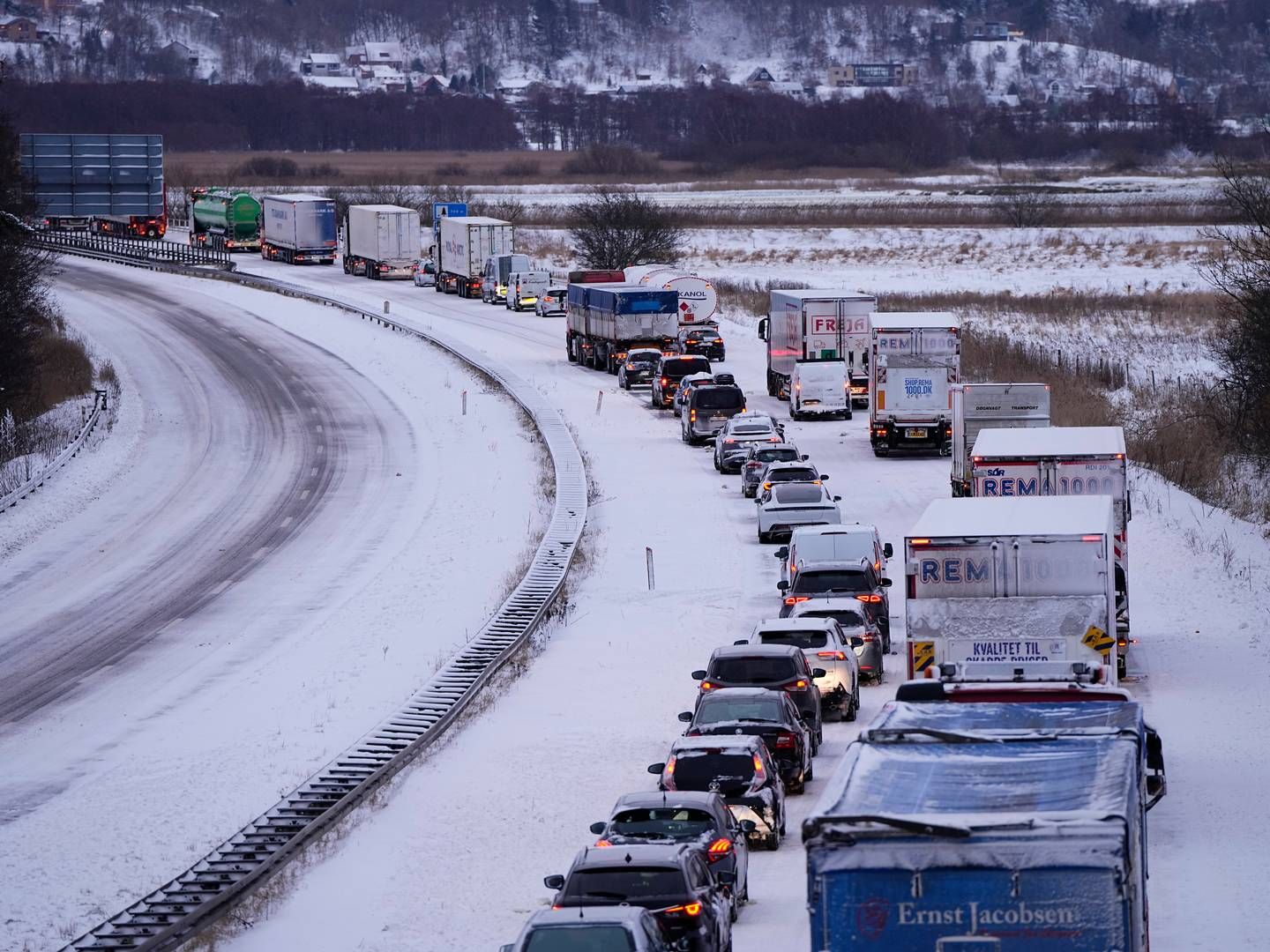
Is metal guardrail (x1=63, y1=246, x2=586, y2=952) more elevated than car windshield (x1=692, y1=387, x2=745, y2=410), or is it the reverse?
car windshield (x1=692, y1=387, x2=745, y2=410)

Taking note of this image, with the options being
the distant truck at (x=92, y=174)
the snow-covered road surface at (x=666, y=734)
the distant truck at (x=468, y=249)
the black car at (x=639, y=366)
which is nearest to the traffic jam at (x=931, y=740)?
the snow-covered road surface at (x=666, y=734)

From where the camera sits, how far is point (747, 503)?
4172 centimetres

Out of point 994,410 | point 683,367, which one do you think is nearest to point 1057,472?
point 994,410

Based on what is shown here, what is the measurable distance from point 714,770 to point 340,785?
5.56 meters

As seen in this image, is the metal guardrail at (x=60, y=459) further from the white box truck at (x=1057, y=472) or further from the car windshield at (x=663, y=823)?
the car windshield at (x=663, y=823)

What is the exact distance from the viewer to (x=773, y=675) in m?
23.1

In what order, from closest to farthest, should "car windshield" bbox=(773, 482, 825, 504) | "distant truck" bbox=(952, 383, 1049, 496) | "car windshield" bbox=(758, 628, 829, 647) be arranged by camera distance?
"car windshield" bbox=(758, 628, 829, 647) → "car windshield" bbox=(773, 482, 825, 504) → "distant truck" bbox=(952, 383, 1049, 496)

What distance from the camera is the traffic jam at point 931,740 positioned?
35.8ft

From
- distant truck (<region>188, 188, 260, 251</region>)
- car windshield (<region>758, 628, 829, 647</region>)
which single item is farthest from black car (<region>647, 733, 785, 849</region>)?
distant truck (<region>188, 188, 260, 251</region>)

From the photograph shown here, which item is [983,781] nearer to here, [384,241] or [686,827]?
[686,827]

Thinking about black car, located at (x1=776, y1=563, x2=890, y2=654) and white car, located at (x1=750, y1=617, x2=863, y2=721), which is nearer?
white car, located at (x1=750, y1=617, x2=863, y2=721)

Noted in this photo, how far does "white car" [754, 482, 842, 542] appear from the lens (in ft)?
119

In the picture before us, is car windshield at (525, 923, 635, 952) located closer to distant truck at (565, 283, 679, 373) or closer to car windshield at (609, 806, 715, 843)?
car windshield at (609, 806, 715, 843)

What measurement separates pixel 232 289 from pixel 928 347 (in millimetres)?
54658
